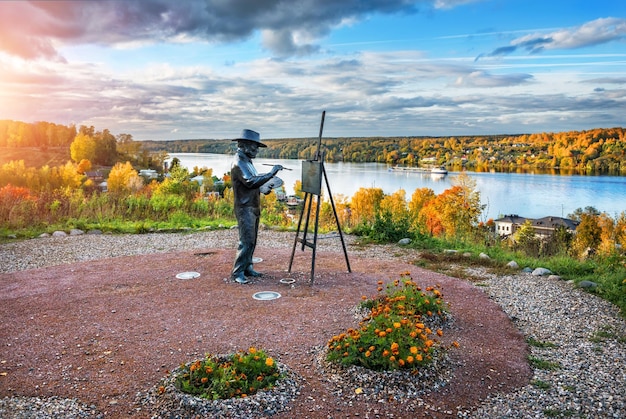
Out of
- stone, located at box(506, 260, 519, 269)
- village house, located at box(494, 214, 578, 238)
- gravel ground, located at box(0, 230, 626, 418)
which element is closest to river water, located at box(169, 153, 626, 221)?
village house, located at box(494, 214, 578, 238)

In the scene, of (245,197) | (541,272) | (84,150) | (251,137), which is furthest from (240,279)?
(84,150)

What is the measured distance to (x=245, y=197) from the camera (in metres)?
7.73

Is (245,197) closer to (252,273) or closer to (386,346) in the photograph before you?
(252,273)

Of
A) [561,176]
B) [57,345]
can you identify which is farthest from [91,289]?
[561,176]

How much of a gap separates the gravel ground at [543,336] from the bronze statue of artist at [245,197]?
345 centimetres

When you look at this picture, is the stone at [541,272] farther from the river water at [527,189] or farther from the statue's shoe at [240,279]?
the river water at [527,189]

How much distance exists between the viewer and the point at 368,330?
4.76 metres

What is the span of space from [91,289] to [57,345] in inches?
89.7

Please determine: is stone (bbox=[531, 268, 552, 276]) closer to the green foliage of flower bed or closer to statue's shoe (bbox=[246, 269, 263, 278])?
statue's shoe (bbox=[246, 269, 263, 278])

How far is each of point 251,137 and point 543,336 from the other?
511cm

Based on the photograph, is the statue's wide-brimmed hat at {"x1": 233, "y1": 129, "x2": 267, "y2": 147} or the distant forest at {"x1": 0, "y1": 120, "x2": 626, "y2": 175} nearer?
the statue's wide-brimmed hat at {"x1": 233, "y1": 129, "x2": 267, "y2": 147}

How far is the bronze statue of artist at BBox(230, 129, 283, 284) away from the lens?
25.0 feet

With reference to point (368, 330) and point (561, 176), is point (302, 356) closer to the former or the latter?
point (368, 330)

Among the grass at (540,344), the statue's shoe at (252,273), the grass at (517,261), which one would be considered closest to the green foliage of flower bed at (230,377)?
the grass at (540,344)
